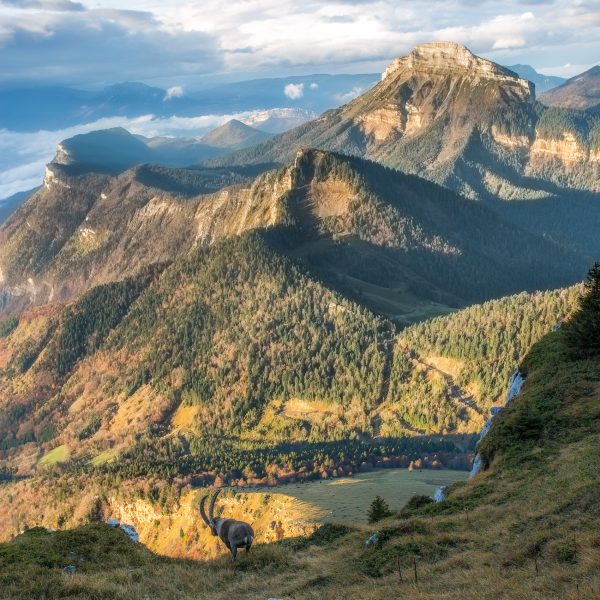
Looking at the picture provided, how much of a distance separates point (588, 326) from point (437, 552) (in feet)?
142

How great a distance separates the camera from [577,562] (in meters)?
26.6

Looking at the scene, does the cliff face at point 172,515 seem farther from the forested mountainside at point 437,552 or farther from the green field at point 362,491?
the forested mountainside at point 437,552

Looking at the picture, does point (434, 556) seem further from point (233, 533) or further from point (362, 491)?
point (362, 491)

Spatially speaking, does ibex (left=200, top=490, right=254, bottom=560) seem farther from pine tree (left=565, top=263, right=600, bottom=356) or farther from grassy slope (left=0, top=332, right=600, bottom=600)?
pine tree (left=565, top=263, right=600, bottom=356)

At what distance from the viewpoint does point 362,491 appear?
121688 mm

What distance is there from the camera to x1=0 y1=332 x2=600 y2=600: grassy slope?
2744 centimetres

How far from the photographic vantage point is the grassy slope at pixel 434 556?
2744 centimetres

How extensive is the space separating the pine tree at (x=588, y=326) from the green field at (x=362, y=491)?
44.6 meters

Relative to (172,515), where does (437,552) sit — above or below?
above

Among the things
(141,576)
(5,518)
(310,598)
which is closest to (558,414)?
(310,598)

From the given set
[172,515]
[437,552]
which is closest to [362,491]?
[172,515]

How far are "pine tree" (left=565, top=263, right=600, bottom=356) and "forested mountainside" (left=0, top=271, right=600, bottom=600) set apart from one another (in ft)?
53.5

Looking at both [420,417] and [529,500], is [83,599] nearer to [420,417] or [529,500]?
[529,500]

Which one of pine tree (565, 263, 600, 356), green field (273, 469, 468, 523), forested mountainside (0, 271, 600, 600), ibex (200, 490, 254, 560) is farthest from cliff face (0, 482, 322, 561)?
ibex (200, 490, 254, 560)
